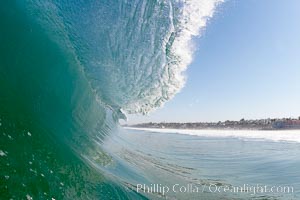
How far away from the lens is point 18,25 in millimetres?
4699

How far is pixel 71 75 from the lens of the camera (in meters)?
6.41

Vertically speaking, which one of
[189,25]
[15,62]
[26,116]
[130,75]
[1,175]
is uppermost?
[189,25]

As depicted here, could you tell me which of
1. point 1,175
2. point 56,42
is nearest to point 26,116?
point 1,175

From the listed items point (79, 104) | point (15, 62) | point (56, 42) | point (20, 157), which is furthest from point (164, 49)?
point (20, 157)

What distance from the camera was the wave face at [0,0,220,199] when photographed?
11.4 feet

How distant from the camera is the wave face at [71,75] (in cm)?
348

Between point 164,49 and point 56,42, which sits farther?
point 164,49

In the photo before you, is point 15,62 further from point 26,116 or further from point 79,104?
point 79,104

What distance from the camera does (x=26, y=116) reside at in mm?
4098

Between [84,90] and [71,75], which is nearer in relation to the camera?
[71,75]

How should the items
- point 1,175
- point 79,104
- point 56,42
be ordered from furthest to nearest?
point 79,104
point 56,42
point 1,175

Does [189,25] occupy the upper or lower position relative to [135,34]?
upper

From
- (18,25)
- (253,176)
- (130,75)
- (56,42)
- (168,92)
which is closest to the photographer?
(18,25)

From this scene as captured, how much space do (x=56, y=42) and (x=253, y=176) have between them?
5.35 metres
